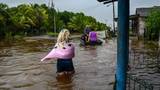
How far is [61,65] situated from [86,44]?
16.1m

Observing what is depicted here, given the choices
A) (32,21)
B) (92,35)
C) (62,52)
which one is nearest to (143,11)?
(92,35)

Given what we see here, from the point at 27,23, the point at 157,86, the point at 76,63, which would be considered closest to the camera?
the point at 157,86

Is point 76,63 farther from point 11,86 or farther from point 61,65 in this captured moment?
point 11,86

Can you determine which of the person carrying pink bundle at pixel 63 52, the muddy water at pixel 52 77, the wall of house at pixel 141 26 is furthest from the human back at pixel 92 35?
the wall of house at pixel 141 26

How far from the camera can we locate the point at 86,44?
30781 millimetres

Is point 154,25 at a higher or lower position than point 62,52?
higher

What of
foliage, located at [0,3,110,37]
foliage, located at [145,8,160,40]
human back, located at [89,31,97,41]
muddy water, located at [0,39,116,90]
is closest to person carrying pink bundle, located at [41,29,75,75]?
muddy water, located at [0,39,116,90]

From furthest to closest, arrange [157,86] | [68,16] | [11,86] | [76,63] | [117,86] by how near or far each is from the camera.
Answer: [68,16]
[76,63]
[11,86]
[157,86]
[117,86]

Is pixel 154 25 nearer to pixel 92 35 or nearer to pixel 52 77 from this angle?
pixel 92 35

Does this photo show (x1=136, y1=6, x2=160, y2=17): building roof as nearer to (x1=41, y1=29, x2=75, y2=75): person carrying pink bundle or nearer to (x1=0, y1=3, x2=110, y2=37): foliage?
(x1=0, y1=3, x2=110, y2=37): foliage

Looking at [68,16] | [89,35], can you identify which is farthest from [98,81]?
[68,16]

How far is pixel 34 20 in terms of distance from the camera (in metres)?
79.8

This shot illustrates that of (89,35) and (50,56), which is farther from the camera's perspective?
(89,35)

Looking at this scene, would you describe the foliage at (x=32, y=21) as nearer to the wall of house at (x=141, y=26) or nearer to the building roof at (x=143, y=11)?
the building roof at (x=143, y=11)
